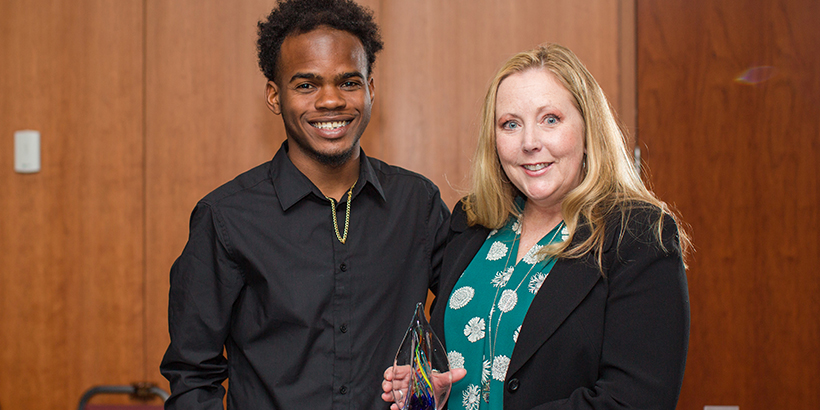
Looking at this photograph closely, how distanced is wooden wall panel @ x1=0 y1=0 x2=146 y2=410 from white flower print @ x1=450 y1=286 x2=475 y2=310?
1515mm

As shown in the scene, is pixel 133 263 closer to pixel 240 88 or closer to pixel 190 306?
pixel 240 88

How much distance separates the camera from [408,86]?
2.20m

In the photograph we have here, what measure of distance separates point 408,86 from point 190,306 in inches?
49.3

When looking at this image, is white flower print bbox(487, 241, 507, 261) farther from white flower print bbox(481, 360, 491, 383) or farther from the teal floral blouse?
white flower print bbox(481, 360, 491, 383)

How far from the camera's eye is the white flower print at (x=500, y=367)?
3.73ft

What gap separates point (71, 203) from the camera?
223 cm

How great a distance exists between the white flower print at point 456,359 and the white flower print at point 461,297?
0.34 ft

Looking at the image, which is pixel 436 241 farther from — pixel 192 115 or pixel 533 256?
pixel 192 115

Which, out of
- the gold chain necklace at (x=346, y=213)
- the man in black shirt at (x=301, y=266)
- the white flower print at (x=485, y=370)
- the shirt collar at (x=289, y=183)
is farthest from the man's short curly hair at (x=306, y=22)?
the white flower print at (x=485, y=370)

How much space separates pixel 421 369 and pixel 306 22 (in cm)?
87

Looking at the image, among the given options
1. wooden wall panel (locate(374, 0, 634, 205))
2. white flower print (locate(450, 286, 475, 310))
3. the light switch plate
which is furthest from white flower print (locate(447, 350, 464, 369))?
the light switch plate

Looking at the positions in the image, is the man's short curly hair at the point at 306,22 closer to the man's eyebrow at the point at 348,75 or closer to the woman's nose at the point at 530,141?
the man's eyebrow at the point at 348,75

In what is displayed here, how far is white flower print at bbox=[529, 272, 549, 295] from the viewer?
116 cm

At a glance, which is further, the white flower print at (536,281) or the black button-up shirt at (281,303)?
the black button-up shirt at (281,303)
